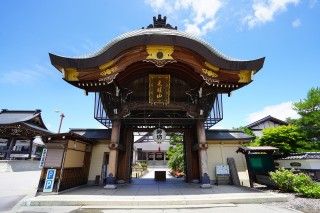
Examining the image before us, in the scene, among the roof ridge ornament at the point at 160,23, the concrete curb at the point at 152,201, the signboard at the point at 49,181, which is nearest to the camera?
the concrete curb at the point at 152,201

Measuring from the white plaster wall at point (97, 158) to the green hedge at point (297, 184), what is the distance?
11.3m

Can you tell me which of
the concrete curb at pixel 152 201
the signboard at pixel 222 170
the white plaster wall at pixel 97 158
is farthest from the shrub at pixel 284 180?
the white plaster wall at pixel 97 158

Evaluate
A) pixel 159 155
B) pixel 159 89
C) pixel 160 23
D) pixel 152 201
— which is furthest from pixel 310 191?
pixel 159 155

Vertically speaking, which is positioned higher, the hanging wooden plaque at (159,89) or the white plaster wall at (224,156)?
the hanging wooden plaque at (159,89)

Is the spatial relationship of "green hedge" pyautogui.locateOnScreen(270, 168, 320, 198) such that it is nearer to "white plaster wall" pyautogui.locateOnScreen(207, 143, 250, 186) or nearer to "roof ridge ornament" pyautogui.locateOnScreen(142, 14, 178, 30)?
"white plaster wall" pyautogui.locateOnScreen(207, 143, 250, 186)

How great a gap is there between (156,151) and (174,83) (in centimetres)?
3828

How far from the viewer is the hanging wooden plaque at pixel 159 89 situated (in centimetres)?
1397

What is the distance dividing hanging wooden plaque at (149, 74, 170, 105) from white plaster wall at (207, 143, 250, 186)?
214 inches

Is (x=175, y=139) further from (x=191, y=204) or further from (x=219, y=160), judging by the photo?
(x=191, y=204)

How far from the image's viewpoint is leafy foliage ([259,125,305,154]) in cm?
1845

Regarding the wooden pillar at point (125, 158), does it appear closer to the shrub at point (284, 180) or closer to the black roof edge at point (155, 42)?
the black roof edge at point (155, 42)

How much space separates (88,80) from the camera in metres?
13.5

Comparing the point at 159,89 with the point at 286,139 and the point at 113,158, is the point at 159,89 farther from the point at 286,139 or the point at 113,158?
the point at 286,139

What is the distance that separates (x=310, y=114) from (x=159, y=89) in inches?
627
